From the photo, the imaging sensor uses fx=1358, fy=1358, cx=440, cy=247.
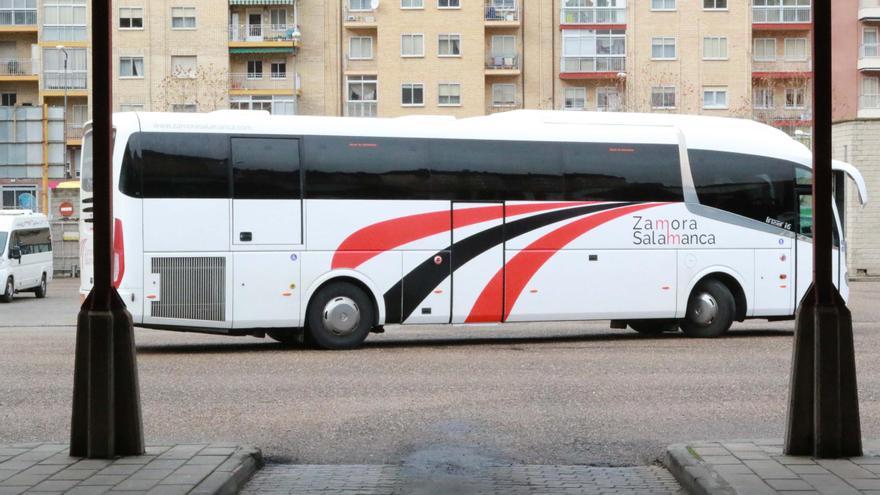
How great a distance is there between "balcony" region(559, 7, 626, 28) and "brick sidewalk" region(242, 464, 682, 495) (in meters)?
67.9

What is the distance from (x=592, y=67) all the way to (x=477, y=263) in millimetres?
56828

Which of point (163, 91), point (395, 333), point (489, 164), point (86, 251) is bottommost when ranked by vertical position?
point (395, 333)

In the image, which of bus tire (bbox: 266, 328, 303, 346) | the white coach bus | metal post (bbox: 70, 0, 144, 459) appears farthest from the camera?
bus tire (bbox: 266, 328, 303, 346)

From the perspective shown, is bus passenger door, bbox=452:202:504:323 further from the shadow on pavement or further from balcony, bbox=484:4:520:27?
balcony, bbox=484:4:520:27

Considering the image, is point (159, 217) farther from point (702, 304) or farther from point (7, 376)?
point (702, 304)

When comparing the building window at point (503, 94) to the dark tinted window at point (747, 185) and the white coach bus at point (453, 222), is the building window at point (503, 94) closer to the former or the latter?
the white coach bus at point (453, 222)

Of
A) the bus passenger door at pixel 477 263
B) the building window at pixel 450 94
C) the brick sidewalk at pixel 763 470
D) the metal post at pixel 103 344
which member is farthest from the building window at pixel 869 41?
the metal post at pixel 103 344

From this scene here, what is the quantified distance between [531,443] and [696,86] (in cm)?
6605

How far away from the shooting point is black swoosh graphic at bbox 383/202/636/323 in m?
19.4

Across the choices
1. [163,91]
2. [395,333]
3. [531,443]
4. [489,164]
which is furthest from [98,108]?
[163,91]

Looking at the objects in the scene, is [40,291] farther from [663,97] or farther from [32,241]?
[663,97]

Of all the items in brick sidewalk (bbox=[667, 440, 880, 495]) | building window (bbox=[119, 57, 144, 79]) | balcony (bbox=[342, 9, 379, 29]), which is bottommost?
brick sidewalk (bbox=[667, 440, 880, 495])

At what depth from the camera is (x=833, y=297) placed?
8.50 meters

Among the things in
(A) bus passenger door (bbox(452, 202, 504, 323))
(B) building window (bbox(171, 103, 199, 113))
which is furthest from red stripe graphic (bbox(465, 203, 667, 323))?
(B) building window (bbox(171, 103, 199, 113))
